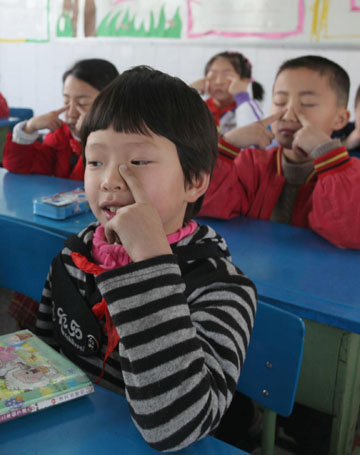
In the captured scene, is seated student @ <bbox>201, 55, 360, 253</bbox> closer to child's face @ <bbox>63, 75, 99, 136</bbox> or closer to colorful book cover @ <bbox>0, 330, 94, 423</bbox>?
child's face @ <bbox>63, 75, 99, 136</bbox>

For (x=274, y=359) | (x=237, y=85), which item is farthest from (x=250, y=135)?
(x=237, y=85)

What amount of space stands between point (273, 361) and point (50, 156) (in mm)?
1768

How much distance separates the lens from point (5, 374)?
70cm

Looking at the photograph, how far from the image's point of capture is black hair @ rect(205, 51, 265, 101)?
364 centimetres

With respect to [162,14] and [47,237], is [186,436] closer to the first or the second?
[47,237]

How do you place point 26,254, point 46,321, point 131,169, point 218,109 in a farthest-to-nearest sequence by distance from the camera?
point 218,109 → point 26,254 → point 46,321 → point 131,169

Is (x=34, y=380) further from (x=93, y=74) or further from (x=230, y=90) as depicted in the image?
(x=230, y=90)

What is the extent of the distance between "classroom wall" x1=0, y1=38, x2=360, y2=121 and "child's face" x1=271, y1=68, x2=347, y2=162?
1.37 m

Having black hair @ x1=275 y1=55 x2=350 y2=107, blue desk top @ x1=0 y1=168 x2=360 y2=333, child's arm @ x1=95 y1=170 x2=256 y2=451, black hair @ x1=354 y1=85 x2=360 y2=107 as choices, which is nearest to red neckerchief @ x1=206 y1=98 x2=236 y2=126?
black hair @ x1=354 y1=85 x2=360 y2=107

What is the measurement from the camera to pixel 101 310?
893mm

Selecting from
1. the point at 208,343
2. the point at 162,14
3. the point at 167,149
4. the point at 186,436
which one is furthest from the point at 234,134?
the point at 162,14

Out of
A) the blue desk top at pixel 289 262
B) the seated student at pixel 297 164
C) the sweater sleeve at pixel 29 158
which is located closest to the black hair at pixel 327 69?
the seated student at pixel 297 164

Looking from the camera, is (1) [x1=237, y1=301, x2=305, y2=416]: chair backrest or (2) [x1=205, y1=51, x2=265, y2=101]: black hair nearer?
(1) [x1=237, y1=301, x2=305, y2=416]: chair backrest

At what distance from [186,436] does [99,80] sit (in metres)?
1.92
